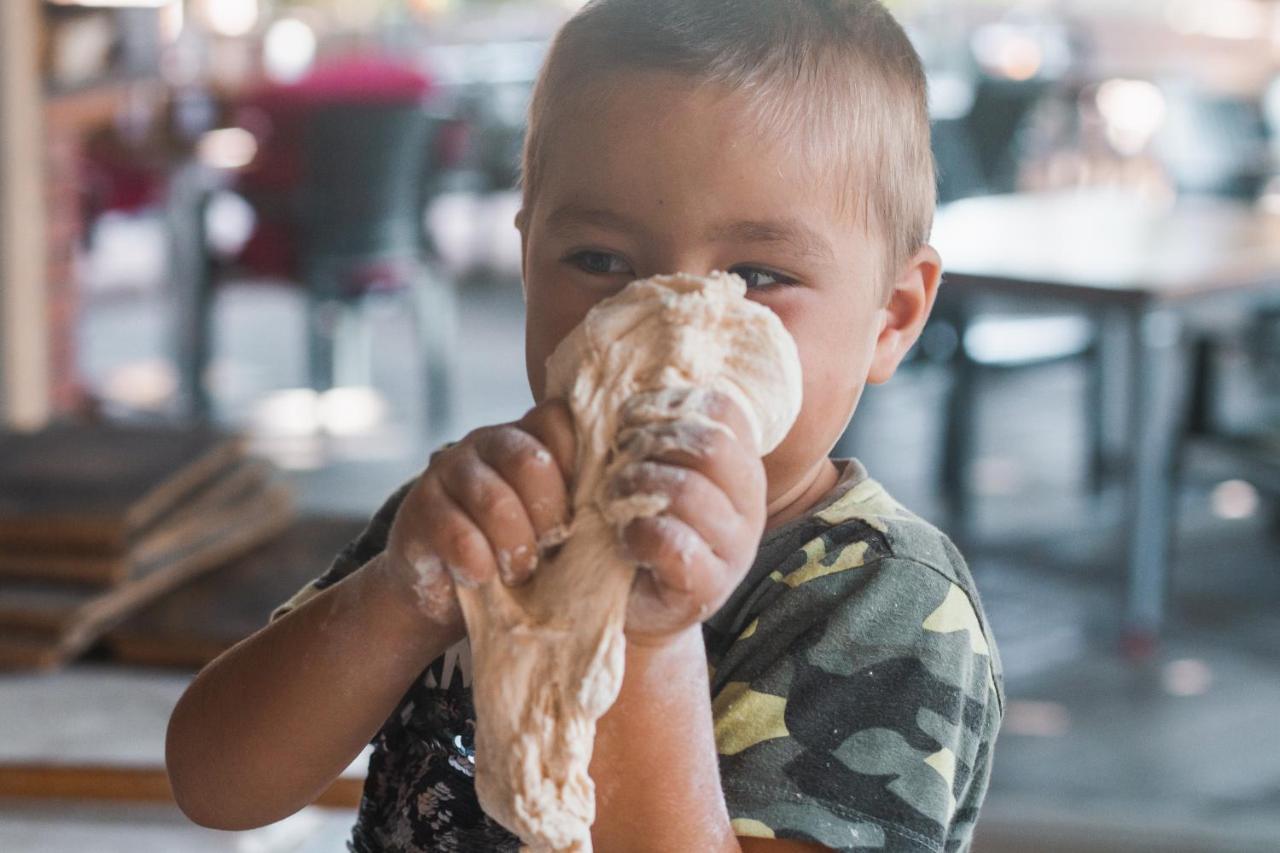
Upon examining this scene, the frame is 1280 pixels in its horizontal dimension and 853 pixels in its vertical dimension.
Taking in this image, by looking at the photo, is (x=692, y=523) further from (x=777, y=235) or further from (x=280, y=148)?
(x=280, y=148)

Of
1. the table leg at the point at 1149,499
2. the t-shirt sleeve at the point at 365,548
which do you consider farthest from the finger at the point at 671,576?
the table leg at the point at 1149,499

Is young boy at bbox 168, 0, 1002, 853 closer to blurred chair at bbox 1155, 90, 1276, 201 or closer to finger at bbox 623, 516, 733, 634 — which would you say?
finger at bbox 623, 516, 733, 634

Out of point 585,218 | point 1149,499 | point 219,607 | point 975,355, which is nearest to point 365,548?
point 585,218

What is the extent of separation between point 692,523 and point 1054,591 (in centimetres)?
368

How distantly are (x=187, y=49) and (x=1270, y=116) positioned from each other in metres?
4.68

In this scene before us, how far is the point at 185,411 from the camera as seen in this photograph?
5.53 metres

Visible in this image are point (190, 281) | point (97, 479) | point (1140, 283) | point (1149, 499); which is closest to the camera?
point (97, 479)

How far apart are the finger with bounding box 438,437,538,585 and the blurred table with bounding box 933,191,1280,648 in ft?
9.45

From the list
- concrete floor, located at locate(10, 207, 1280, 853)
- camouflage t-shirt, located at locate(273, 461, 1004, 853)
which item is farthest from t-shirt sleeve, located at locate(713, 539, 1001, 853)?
concrete floor, located at locate(10, 207, 1280, 853)

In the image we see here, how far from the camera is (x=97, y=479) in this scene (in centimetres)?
181

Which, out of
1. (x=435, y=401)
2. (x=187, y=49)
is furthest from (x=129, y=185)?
(x=435, y=401)

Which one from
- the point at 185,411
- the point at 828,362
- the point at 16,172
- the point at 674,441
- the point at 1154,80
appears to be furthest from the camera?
the point at 1154,80

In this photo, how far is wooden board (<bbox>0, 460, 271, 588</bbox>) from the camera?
1.73 metres

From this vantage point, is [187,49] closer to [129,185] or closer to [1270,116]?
[129,185]
